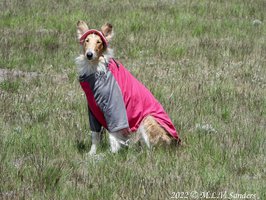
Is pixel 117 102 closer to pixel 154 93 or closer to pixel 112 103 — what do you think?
pixel 112 103

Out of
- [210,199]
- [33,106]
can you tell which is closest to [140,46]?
[33,106]

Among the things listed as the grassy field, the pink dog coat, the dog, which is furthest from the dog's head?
the grassy field

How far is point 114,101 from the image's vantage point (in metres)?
6.51

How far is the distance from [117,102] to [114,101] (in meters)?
0.04

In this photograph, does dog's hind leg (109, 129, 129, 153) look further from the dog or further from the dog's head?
the dog's head

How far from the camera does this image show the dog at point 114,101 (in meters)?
6.55

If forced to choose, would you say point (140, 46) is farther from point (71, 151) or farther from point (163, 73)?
point (71, 151)

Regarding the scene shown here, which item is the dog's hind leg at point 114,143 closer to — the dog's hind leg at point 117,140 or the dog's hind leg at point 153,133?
the dog's hind leg at point 117,140

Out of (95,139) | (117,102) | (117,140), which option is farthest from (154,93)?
(117,102)

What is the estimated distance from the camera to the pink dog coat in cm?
653

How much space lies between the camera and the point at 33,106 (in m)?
8.60

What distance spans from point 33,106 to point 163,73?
3.11 meters

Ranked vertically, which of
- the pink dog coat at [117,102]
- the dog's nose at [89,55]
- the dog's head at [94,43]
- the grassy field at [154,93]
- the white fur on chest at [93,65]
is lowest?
the grassy field at [154,93]

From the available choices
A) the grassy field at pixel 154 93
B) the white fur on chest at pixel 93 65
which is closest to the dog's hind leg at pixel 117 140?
the grassy field at pixel 154 93
